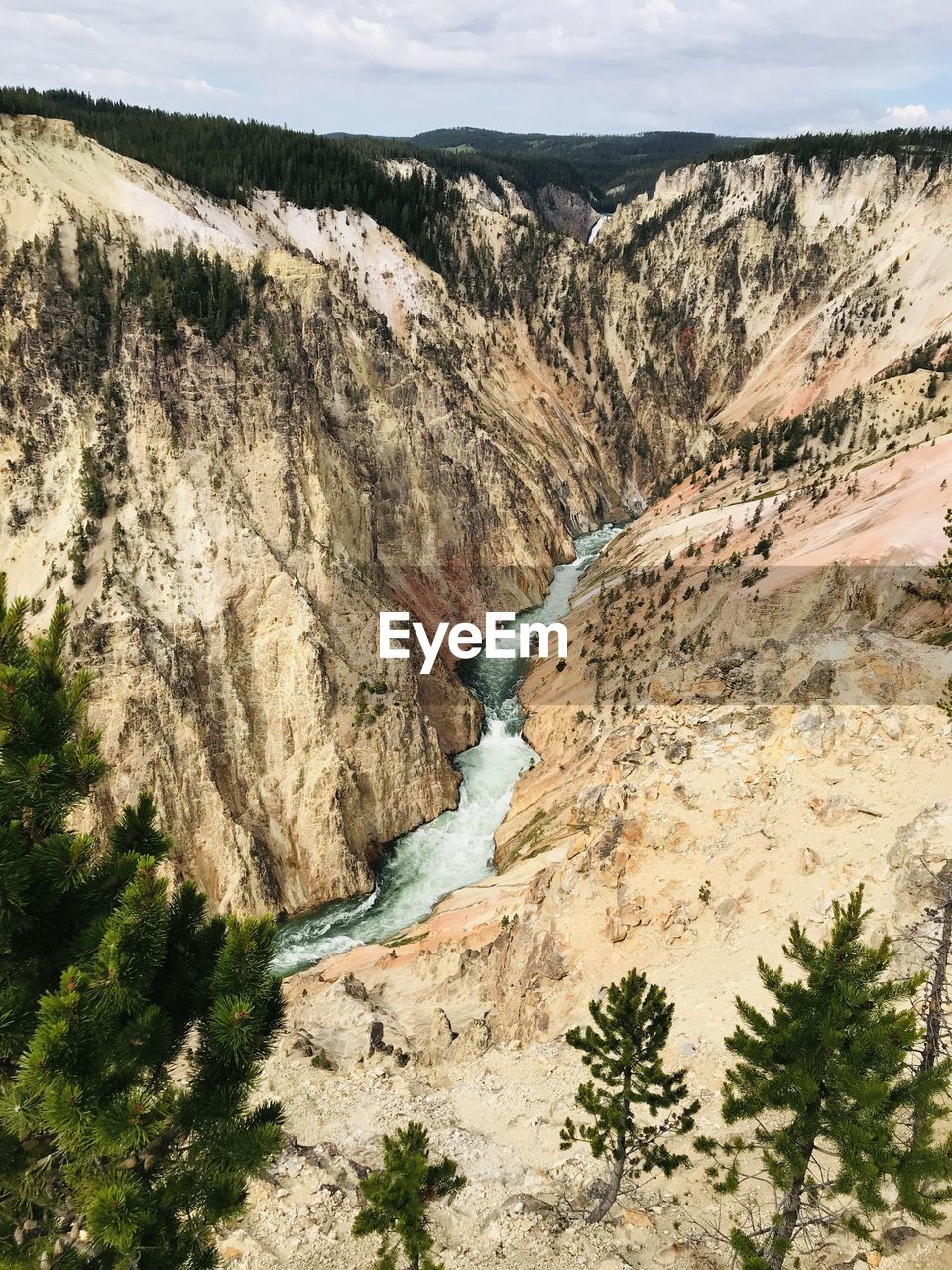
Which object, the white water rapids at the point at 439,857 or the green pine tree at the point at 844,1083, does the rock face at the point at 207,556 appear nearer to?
the white water rapids at the point at 439,857

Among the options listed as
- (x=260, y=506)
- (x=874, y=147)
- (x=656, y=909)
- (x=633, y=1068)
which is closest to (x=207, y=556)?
(x=260, y=506)

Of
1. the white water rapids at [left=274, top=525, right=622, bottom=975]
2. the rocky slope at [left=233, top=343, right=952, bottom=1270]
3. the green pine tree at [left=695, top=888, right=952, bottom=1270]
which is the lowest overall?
the white water rapids at [left=274, top=525, right=622, bottom=975]

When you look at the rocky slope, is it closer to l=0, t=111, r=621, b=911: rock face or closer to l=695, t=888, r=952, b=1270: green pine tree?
l=695, t=888, r=952, b=1270: green pine tree

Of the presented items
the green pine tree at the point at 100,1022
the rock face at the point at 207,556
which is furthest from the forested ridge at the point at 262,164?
the green pine tree at the point at 100,1022

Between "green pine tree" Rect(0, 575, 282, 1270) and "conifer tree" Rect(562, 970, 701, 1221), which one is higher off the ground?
"green pine tree" Rect(0, 575, 282, 1270)

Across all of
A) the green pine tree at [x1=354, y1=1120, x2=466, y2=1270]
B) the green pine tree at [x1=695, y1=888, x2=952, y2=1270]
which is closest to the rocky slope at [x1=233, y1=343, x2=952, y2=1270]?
the green pine tree at [x1=695, y1=888, x2=952, y2=1270]

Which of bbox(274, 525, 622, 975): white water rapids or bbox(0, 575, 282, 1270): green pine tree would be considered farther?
bbox(274, 525, 622, 975): white water rapids
